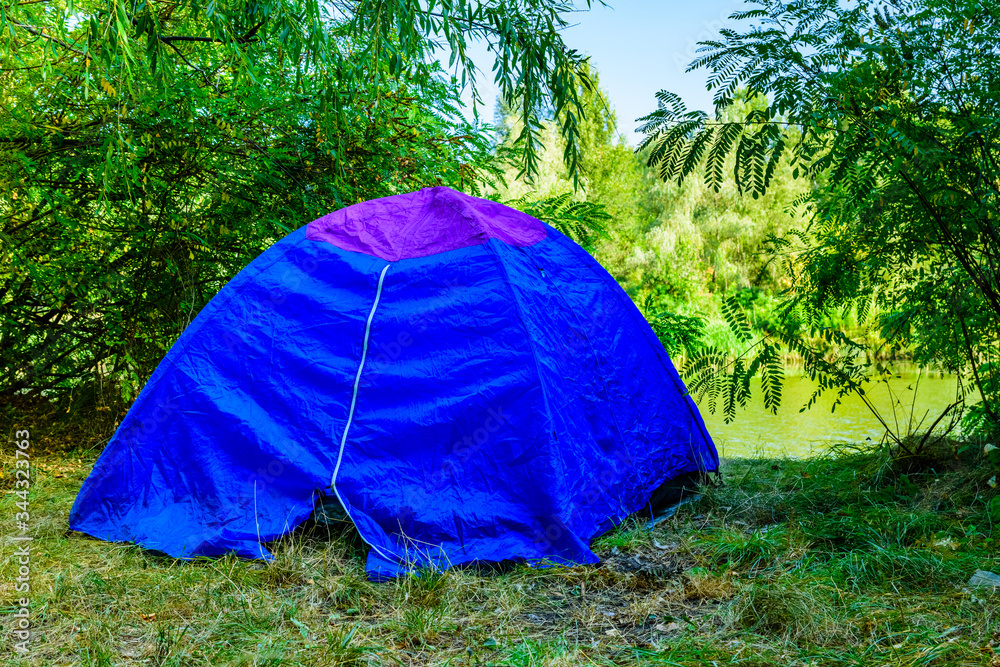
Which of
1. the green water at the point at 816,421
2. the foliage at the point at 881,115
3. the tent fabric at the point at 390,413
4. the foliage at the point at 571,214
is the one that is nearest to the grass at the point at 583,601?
the tent fabric at the point at 390,413

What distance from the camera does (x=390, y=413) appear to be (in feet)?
10.00

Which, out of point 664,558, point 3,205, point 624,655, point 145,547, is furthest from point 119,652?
point 3,205

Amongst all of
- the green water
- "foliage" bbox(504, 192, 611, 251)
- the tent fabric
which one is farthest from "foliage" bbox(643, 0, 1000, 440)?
the green water

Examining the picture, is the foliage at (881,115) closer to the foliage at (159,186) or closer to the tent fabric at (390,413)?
the tent fabric at (390,413)

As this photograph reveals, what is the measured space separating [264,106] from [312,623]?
3.09m

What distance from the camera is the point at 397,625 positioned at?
235 cm

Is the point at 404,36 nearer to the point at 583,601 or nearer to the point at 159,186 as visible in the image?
the point at 583,601

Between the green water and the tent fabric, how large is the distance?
9.52ft

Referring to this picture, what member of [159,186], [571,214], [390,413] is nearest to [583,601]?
[390,413]

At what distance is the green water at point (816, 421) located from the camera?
629 centimetres

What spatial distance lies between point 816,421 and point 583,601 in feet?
18.8

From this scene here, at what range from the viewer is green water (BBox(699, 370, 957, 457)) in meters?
6.29

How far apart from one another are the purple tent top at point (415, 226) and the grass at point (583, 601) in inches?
53.5

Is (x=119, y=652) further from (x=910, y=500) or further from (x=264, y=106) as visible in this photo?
(x=910, y=500)
